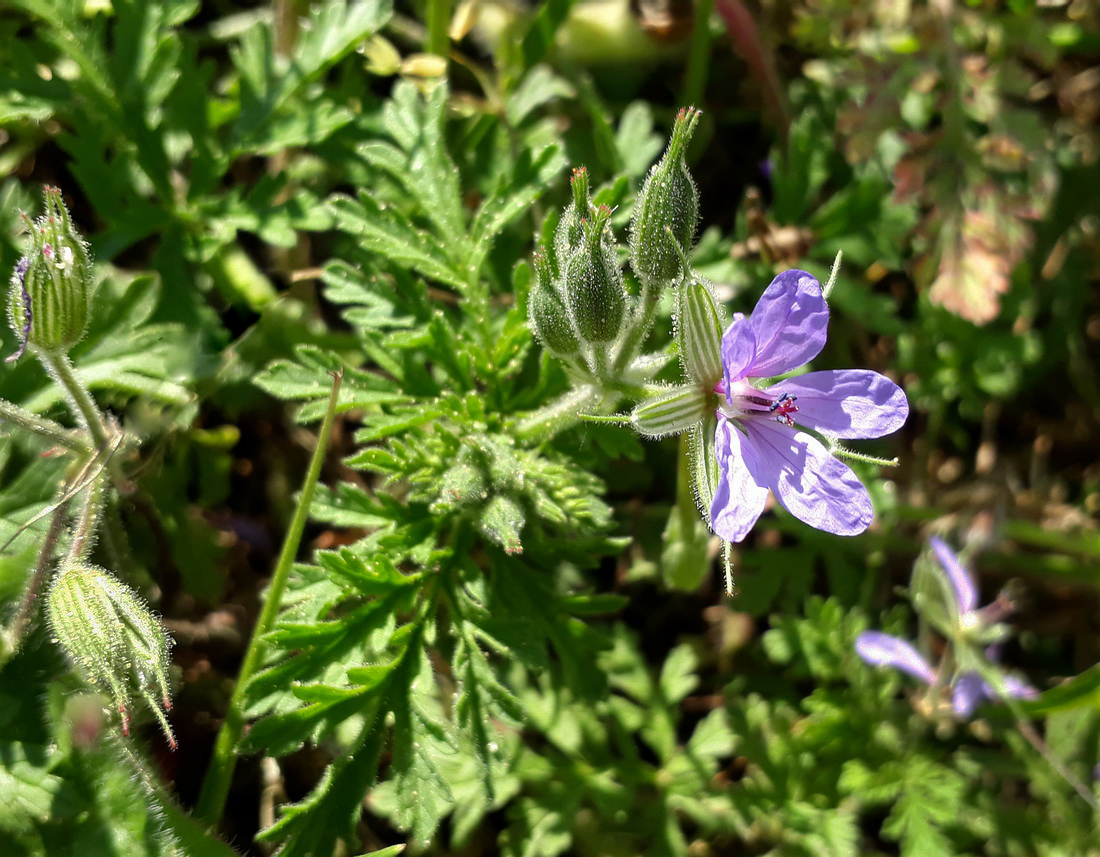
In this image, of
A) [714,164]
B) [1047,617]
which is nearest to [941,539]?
[1047,617]

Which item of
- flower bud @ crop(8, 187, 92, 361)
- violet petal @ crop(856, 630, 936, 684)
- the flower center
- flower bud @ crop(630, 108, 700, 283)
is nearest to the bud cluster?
flower bud @ crop(630, 108, 700, 283)

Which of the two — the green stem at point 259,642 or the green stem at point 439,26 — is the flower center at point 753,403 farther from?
the green stem at point 439,26

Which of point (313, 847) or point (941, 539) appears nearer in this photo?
point (313, 847)

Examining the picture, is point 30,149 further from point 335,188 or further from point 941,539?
point 941,539

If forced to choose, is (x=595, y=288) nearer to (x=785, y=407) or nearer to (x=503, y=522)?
(x=785, y=407)

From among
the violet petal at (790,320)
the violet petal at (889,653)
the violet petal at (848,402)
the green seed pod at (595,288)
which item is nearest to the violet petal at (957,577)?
the violet petal at (889,653)

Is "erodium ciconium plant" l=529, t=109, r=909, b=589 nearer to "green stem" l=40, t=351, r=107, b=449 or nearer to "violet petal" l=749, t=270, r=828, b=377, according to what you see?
"violet petal" l=749, t=270, r=828, b=377
